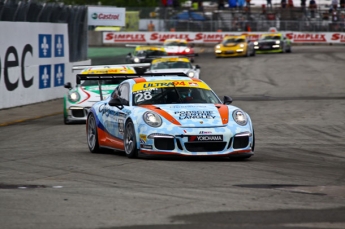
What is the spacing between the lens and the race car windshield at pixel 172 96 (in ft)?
39.9

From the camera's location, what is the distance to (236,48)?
4891 cm

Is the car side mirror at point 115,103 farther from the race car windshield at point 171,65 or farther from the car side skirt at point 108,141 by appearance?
the race car windshield at point 171,65

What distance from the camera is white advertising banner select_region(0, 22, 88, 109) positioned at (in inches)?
917

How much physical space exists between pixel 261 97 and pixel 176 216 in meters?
19.8

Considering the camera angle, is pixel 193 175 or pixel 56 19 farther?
pixel 56 19

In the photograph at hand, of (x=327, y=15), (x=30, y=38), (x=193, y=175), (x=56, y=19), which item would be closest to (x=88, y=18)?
(x=56, y=19)

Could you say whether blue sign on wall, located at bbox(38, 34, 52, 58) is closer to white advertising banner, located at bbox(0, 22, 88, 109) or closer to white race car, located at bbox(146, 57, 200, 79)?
white advertising banner, located at bbox(0, 22, 88, 109)

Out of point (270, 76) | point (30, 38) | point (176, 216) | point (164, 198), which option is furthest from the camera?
point (270, 76)

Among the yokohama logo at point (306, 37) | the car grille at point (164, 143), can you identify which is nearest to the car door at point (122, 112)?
the car grille at point (164, 143)

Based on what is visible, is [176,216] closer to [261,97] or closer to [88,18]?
[261,97]

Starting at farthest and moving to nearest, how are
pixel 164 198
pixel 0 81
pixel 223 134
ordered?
pixel 0 81, pixel 223 134, pixel 164 198

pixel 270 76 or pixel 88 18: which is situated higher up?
pixel 88 18

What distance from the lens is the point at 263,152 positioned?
12.7 metres

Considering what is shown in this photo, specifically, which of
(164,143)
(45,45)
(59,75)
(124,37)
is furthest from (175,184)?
(124,37)
